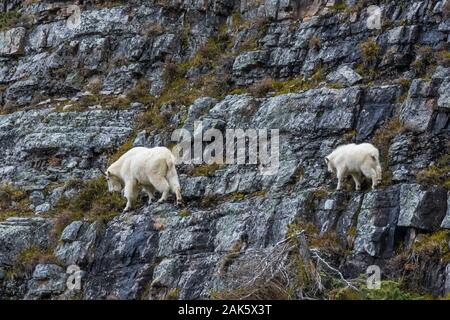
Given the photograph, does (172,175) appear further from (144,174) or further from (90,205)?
(90,205)

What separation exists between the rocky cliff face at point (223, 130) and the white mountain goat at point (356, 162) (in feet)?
1.19

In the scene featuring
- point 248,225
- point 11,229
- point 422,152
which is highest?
point 422,152

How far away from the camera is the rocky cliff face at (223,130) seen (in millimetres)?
18438

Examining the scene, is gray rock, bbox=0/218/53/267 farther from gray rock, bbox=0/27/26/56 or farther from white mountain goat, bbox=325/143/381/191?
gray rock, bbox=0/27/26/56

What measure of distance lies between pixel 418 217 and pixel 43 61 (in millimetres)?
15308

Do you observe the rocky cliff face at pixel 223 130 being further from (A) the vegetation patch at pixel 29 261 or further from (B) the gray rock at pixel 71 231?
(B) the gray rock at pixel 71 231

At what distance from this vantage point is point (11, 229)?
75.4 feet

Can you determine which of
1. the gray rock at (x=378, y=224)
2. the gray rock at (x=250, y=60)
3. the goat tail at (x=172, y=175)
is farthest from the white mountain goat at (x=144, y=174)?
the gray rock at (x=378, y=224)

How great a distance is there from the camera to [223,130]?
23.9 m

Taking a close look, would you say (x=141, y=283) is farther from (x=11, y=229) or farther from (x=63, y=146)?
(x=63, y=146)

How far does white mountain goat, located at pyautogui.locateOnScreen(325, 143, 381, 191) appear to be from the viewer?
1980 centimetres

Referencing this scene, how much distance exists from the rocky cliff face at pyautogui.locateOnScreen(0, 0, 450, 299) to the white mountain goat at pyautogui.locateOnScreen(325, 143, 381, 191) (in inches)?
14.3

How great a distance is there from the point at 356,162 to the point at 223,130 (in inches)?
190

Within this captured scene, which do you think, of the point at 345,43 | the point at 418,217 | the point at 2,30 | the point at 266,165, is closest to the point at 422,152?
the point at 418,217
